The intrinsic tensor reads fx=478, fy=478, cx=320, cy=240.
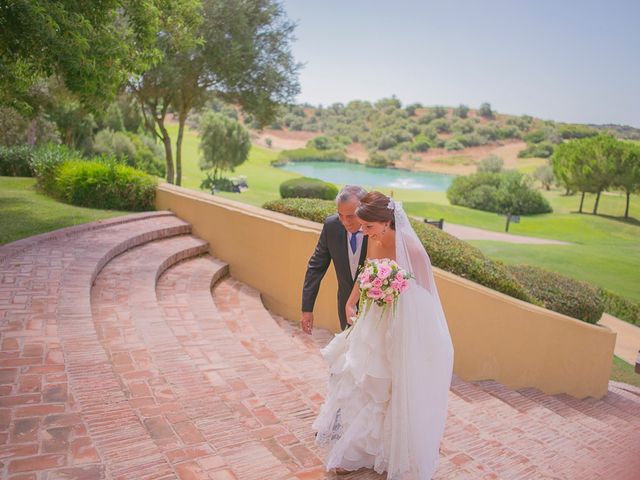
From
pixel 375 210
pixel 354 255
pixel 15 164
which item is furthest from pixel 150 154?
pixel 375 210

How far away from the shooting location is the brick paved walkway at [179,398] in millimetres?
2562

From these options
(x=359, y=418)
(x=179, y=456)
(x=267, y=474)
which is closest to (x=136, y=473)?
(x=179, y=456)

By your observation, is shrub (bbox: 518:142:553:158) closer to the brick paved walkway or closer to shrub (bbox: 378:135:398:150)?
shrub (bbox: 378:135:398:150)

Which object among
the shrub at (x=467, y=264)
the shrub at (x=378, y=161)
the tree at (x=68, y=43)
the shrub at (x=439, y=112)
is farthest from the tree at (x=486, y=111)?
the shrub at (x=467, y=264)

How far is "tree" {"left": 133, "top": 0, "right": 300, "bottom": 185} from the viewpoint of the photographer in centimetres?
1577

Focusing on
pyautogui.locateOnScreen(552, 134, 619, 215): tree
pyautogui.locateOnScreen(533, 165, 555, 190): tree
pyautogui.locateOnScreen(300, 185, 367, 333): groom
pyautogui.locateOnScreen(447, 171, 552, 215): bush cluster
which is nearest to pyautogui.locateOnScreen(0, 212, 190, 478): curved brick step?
pyautogui.locateOnScreen(300, 185, 367, 333): groom

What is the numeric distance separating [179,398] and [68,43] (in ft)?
17.6

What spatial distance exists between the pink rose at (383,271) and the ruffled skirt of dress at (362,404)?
0.28 meters

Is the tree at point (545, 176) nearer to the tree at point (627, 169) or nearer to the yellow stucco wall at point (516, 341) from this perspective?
the tree at point (627, 169)

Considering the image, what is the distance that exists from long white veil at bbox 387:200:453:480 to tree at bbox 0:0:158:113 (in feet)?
18.4

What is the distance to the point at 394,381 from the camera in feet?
9.16

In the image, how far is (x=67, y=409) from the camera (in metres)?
2.83

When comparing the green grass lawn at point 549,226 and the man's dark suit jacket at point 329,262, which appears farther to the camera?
the green grass lawn at point 549,226

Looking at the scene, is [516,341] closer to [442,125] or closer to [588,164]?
[588,164]
